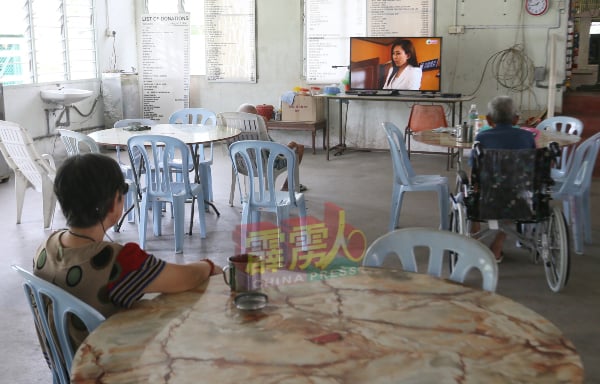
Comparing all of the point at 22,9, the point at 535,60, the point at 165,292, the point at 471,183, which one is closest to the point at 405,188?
the point at 471,183

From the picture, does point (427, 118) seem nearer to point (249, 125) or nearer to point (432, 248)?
point (249, 125)

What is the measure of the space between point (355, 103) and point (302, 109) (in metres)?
0.80

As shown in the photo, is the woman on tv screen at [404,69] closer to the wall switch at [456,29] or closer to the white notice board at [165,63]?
the wall switch at [456,29]

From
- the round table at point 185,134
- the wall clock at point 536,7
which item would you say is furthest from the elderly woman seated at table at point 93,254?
the wall clock at point 536,7

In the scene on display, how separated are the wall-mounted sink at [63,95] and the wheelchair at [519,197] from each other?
5.78 meters

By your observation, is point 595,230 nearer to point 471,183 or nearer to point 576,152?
point 576,152

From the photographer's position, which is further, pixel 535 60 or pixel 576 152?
pixel 535 60

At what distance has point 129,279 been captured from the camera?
1979mm

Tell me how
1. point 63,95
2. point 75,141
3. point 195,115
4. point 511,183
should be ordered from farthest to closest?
1. point 63,95
2. point 195,115
3. point 75,141
4. point 511,183

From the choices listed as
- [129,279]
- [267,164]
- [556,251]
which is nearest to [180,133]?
[267,164]

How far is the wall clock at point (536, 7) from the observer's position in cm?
816

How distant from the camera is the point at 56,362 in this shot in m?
2.02

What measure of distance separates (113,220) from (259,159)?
2498mm

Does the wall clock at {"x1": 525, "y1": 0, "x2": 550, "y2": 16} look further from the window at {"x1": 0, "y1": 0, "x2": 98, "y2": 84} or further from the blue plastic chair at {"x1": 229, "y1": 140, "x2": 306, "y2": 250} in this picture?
the window at {"x1": 0, "y1": 0, "x2": 98, "y2": 84}
